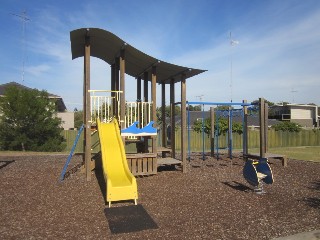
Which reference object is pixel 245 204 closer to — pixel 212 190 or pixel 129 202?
pixel 212 190

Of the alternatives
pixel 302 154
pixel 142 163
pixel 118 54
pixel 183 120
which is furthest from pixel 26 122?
pixel 302 154

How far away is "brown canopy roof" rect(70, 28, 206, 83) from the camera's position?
977cm

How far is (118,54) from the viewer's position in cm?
1120

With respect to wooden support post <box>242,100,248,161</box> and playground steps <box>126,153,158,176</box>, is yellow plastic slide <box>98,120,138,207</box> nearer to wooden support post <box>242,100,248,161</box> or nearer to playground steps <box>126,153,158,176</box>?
playground steps <box>126,153,158,176</box>

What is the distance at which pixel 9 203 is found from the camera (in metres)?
6.93

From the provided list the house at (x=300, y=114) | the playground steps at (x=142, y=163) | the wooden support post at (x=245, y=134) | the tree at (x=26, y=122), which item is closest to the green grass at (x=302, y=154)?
the wooden support post at (x=245, y=134)

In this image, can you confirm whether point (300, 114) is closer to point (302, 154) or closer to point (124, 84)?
point (302, 154)

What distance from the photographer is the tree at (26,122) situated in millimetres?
20984

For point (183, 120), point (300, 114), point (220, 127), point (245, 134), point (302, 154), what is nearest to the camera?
point (183, 120)

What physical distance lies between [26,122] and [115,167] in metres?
15.7

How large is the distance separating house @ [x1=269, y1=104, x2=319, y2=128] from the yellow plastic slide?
4708 centimetres

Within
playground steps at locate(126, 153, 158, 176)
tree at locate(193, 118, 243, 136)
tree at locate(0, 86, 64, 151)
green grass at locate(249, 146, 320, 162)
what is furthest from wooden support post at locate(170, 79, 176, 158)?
tree at locate(193, 118, 243, 136)

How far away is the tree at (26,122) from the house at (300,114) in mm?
40754

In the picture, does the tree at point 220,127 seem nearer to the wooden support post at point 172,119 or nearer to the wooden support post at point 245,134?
the wooden support post at point 245,134
